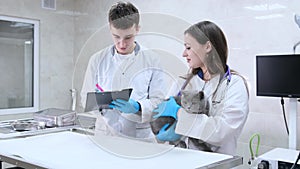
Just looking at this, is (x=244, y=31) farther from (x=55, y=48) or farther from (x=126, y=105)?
(x=55, y=48)

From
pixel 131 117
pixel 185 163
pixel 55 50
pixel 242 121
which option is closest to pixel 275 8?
pixel 242 121

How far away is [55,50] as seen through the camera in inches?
140

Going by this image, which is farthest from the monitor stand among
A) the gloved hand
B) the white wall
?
the white wall

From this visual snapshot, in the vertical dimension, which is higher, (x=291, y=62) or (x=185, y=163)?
(x=291, y=62)

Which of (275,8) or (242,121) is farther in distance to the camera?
(275,8)

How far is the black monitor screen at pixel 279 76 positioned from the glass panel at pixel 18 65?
7.79 feet

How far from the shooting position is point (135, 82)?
157 cm

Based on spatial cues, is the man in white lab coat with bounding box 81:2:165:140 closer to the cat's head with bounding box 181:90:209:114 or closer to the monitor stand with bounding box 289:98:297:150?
the cat's head with bounding box 181:90:209:114

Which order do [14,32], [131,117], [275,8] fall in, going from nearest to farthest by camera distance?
[131,117]
[275,8]
[14,32]

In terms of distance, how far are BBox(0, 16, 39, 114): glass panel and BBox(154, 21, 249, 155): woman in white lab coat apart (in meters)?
2.26

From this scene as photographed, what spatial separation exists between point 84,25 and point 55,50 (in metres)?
0.42

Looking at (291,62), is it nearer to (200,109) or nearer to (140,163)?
(200,109)

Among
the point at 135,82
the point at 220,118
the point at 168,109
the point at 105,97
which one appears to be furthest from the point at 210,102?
the point at 105,97

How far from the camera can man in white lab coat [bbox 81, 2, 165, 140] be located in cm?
148
